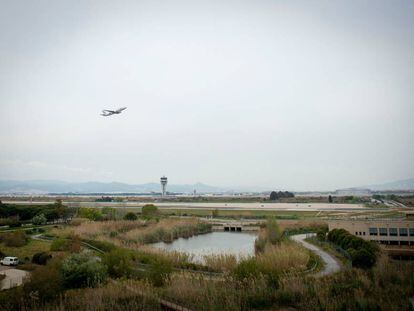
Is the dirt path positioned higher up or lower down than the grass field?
lower down

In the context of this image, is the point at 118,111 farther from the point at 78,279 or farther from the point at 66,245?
the point at 78,279

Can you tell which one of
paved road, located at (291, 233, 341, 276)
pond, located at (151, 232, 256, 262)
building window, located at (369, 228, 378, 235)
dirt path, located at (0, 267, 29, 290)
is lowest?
pond, located at (151, 232, 256, 262)

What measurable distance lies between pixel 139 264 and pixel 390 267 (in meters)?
15.0

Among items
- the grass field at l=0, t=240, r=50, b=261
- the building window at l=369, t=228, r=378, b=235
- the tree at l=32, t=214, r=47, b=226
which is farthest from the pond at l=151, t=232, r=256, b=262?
the tree at l=32, t=214, r=47, b=226

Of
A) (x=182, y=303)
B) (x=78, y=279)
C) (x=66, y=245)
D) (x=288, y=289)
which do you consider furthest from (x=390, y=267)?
(x=66, y=245)

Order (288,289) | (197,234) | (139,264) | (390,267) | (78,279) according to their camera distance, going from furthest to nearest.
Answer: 1. (197,234)
2. (139,264)
3. (390,267)
4. (78,279)
5. (288,289)

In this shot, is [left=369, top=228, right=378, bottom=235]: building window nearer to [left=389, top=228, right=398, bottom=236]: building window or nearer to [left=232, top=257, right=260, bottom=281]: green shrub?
[left=389, top=228, right=398, bottom=236]: building window

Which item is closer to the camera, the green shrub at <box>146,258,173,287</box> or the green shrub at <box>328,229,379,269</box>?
the green shrub at <box>146,258,173,287</box>

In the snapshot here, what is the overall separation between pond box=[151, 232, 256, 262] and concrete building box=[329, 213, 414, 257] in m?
10.3

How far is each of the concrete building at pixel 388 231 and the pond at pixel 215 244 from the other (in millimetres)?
10299

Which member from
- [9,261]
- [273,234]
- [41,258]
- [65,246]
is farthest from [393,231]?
[9,261]

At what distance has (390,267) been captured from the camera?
714 inches

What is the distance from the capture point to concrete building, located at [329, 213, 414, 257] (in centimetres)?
3006

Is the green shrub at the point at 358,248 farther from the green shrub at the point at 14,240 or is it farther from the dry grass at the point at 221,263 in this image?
the green shrub at the point at 14,240
